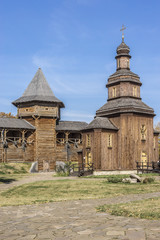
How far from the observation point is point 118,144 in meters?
34.9

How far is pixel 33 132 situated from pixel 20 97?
6.76 metres

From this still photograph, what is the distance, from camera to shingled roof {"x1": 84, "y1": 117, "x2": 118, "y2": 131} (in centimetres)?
3359

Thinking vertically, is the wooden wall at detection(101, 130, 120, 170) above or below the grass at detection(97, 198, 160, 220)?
above

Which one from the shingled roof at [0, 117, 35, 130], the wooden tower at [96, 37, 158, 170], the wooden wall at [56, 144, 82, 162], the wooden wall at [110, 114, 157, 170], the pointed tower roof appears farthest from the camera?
the wooden wall at [56, 144, 82, 162]

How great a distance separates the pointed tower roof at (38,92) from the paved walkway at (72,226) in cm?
3404

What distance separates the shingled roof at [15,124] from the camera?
131 feet

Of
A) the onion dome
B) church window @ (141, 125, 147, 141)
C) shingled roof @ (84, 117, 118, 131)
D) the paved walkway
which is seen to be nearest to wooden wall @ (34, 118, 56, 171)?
shingled roof @ (84, 117, 118, 131)

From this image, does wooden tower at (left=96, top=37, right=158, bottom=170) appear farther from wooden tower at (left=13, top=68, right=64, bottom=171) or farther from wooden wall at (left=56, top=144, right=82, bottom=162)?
wooden wall at (left=56, top=144, right=82, bottom=162)

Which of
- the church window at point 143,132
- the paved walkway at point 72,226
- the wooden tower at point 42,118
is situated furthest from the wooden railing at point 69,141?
the paved walkway at point 72,226

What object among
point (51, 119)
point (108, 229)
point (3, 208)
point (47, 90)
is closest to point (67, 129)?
point (51, 119)

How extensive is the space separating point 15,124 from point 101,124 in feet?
44.6

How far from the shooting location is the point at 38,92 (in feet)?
148

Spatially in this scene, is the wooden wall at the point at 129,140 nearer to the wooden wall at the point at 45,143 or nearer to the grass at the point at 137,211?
the wooden wall at the point at 45,143

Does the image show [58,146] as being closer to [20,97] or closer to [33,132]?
[33,132]
